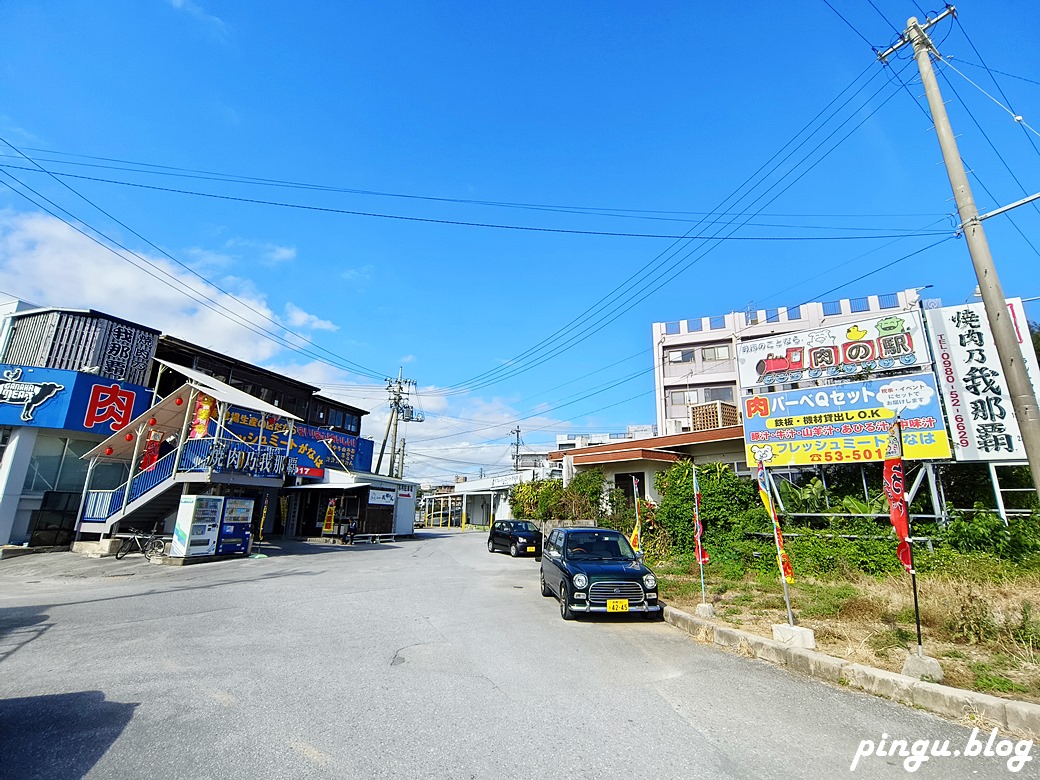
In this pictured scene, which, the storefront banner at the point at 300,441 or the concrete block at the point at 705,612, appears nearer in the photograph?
the concrete block at the point at 705,612

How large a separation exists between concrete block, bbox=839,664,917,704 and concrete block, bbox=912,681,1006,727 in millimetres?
81

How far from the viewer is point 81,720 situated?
436 cm

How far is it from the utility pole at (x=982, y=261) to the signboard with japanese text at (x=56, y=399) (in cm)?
2725

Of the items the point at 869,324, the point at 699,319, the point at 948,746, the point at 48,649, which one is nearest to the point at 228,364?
the point at 48,649

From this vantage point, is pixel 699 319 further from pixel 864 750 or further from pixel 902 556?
pixel 864 750

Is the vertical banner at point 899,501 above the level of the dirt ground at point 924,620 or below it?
above

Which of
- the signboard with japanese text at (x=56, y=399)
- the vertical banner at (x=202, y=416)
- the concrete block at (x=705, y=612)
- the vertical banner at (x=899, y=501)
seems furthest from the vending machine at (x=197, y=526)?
the vertical banner at (x=899, y=501)

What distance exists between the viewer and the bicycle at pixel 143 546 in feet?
55.0

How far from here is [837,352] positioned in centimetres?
1413

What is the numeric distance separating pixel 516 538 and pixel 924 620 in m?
17.2

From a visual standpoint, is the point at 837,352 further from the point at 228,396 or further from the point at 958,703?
the point at 228,396

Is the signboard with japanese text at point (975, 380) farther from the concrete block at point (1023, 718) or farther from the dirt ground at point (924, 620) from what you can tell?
the concrete block at point (1023, 718)

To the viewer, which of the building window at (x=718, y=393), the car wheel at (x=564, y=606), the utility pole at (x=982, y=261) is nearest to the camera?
the utility pole at (x=982, y=261)

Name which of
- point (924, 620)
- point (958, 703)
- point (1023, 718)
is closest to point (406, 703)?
point (958, 703)
